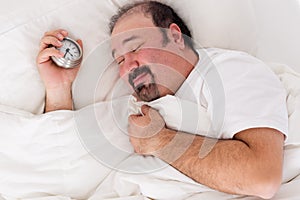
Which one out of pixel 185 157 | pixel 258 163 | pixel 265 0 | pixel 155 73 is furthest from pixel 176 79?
pixel 265 0

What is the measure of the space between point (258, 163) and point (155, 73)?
385 mm

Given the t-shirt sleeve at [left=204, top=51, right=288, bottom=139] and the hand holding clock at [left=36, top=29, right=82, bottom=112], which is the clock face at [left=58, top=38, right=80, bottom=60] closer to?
the hand holding clock at [left=36, top=29, right=82, bottom=112]

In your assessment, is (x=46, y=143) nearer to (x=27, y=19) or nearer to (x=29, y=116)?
(x=29, y=116)

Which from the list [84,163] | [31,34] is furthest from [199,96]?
[31,34]

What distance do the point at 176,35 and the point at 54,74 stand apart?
354 millimetres

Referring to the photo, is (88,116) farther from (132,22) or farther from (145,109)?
(132,22)

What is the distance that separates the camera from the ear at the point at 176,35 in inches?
57.1

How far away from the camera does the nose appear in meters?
1.38

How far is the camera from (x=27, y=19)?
1.43 metres

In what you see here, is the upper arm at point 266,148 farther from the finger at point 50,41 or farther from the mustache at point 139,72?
the finger at point 50,41

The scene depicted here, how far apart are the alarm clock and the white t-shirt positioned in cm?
29

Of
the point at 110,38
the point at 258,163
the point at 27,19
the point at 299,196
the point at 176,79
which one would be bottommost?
the point at 299,196

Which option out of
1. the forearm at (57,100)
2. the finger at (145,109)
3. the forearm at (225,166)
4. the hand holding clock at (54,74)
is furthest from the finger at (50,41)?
the forearm at (225,166)

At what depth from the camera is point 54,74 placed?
1421 mm
